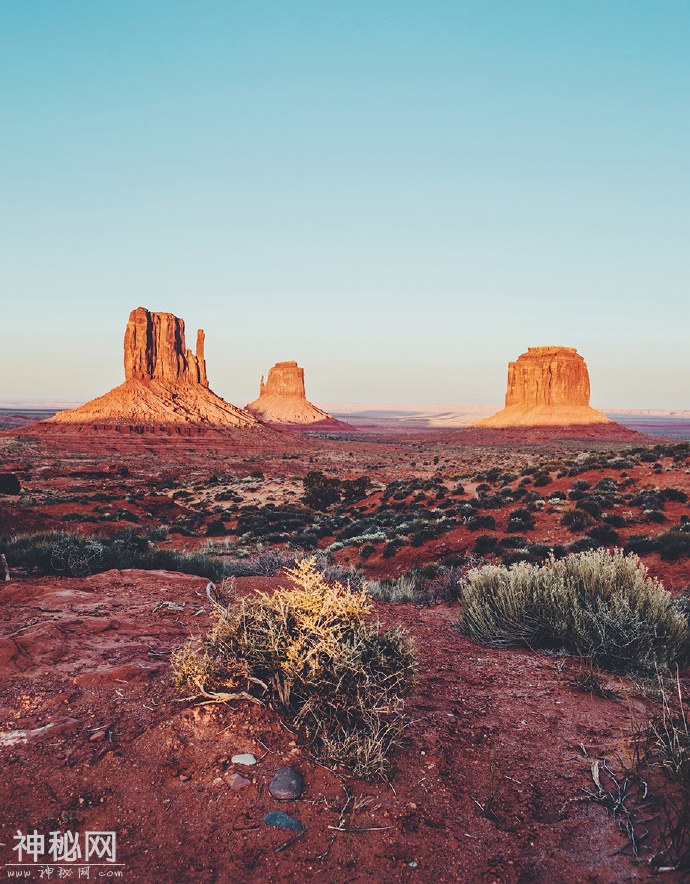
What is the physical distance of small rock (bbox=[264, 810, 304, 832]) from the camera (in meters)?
2.87

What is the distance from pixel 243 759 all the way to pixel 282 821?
0.56m

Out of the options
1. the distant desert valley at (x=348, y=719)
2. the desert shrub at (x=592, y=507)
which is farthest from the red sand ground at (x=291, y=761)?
the desert shrub at (x=592, y=507)

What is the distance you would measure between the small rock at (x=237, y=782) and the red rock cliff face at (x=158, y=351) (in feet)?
320

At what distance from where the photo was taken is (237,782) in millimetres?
3174

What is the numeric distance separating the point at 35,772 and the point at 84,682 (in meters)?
1.06

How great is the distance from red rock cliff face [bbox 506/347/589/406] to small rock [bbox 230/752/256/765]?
12278cm

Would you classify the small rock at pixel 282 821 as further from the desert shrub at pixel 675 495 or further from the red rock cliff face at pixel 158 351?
the red rock cliff face at pixel 158 351

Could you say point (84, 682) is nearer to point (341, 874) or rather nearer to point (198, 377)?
point (341, 874)

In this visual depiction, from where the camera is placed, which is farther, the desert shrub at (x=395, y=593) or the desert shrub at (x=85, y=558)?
the desert shrub at (x=85, y=558)

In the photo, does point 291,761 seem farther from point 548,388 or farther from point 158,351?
point 548,388

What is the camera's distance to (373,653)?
12.6 ft

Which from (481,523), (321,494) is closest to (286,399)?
(321,494)

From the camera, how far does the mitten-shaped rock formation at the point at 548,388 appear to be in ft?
372

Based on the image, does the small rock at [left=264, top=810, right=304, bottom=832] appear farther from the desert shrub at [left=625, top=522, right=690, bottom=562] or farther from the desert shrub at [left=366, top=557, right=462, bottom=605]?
the desert shrub at [left=625, top=522, right=690, bottom=562]
